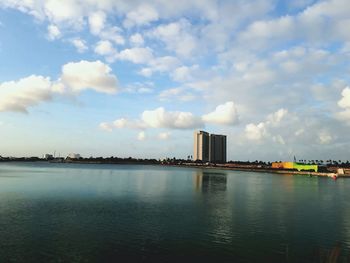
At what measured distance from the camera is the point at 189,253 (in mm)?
36688

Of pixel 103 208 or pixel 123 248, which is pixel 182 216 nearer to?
pixel 103 208

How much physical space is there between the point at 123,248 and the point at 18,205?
39057mm

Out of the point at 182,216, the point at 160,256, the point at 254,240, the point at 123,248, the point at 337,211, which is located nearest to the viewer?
the point at 160,256

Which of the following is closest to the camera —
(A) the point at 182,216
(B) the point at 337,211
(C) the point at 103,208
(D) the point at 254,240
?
(D) the point at 254,240

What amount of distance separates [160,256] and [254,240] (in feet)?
44.4

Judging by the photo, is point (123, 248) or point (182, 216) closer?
point (123, 248)

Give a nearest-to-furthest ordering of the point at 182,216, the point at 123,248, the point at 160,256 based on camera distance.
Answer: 1. the point at 160,256
2. the point at 123,248
3. the point at 182,216

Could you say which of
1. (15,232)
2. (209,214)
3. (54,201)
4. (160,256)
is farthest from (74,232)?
(54,201)

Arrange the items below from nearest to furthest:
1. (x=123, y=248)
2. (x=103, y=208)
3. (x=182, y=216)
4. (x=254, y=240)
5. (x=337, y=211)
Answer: (x=123, y=248) < (x=254, y=240) < (x=182, y=216) < (x=103, y=208) < (x=337, y=211)

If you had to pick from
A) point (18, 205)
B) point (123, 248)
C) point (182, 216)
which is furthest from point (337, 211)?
point (18, 205)

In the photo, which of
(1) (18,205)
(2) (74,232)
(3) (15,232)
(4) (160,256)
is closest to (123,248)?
(4) (160,256)

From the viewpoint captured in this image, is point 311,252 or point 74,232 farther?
point 74,232

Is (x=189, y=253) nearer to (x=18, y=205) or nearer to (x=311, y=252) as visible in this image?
(x=311, y=252)

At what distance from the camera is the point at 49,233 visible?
43719mm
